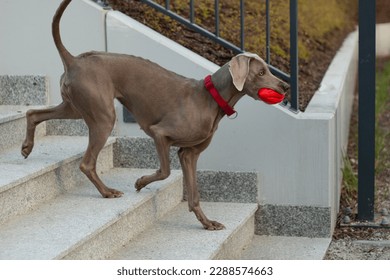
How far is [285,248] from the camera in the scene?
497 cm

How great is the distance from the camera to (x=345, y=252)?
4930 millimetres

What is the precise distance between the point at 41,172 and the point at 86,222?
1.51 feet

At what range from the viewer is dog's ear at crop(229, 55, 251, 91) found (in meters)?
4.15

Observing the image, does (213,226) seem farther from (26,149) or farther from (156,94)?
(26,149)

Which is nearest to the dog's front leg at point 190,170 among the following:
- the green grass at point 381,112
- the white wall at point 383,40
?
the green grass at point 381,112

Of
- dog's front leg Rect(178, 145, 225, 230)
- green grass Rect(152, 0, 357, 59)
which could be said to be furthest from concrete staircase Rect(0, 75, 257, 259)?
green grass Rect(152, 0, 357, 59)

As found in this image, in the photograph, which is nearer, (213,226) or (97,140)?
(97,140)

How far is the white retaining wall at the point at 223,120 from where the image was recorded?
16.5ft

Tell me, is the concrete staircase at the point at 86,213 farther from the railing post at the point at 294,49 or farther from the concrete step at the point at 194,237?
the railing post at the point at 294,49

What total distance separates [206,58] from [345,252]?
1.51 metres

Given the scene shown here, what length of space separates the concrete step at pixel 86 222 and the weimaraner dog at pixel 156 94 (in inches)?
6.5

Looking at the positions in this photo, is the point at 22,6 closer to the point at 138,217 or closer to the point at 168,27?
the point at 168,27

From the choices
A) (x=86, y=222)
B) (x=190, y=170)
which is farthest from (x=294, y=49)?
(x=86, y=222)
